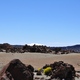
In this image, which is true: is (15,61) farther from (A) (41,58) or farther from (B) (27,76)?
(A) (41,58)

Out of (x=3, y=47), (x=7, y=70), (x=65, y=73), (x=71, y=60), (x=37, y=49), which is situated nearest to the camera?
(x=7, y=70)

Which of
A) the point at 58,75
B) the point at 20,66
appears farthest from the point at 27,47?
the point at 20,66

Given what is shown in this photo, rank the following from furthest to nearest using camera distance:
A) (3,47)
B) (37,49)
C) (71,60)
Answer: (3,47) < (37,49) < (71,60)

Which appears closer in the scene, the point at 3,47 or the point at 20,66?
the point at 20,66

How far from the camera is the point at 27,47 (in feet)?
129

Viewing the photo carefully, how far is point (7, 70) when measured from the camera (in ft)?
38.0

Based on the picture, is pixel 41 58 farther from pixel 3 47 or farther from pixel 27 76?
pixel 27 76

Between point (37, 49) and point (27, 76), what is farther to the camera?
point (37, 49)

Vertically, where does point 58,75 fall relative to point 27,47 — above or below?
below

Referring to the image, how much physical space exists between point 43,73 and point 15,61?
19.4ft

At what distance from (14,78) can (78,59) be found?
17509 mm

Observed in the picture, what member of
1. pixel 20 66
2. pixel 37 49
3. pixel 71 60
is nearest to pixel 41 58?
pixel 71 60

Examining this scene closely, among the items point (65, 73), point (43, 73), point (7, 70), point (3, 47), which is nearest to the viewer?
point (7, 70)

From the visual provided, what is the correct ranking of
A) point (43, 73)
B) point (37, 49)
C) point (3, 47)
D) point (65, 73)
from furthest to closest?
point (3, 47)
point (37, 49)
point (43, 73)
point (65, 73)
